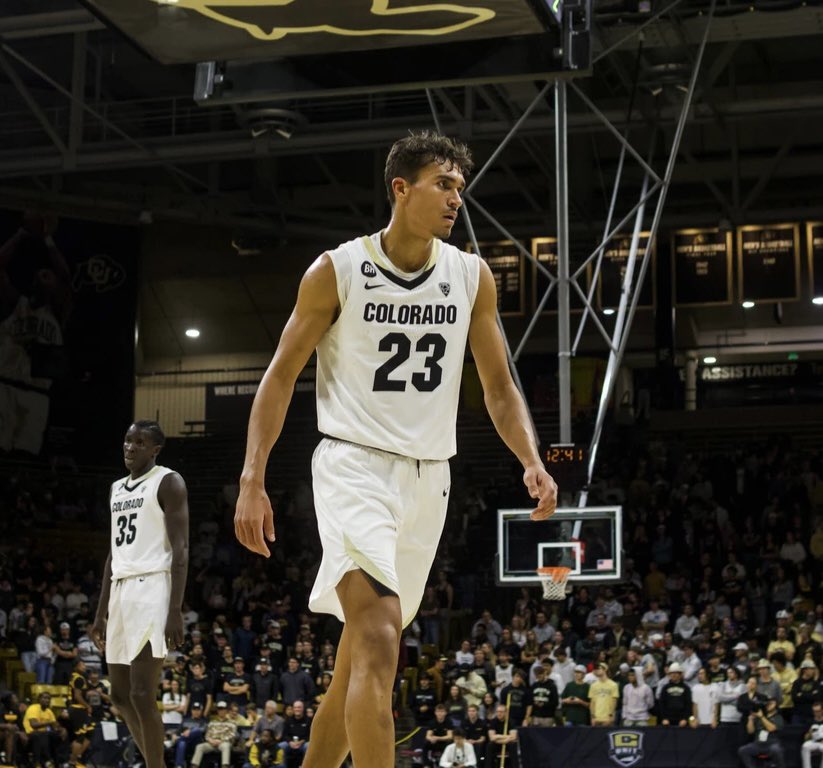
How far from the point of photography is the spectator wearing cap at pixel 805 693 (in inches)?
760

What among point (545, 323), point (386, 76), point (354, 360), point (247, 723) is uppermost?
point (545, 323)

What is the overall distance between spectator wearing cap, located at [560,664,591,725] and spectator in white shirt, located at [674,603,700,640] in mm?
2790

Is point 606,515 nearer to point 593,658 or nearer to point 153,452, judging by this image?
point 593,658

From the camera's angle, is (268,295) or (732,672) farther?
(268,295)

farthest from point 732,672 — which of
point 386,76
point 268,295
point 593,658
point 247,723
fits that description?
point 268,295

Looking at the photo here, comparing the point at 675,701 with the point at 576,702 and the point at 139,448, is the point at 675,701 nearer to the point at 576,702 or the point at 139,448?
the point at 576,702

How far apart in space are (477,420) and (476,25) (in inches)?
1052

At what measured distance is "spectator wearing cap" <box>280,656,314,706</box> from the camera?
22.0 meters

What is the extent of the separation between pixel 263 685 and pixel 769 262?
18.0 metres

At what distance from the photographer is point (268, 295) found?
37.9 meters

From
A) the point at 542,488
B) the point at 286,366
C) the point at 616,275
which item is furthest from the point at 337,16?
the point at 616,275

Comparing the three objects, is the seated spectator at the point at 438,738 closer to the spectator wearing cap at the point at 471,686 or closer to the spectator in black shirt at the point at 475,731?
the spectator in black shirt at the point at 475,731

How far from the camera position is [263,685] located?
2247 cm

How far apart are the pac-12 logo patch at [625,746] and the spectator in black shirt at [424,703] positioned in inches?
130
